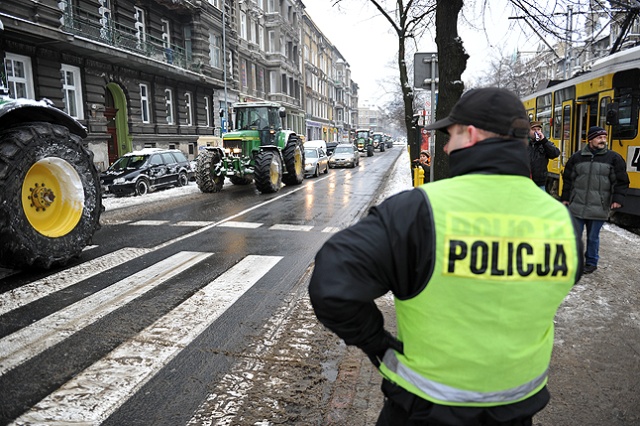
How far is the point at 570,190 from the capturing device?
6137 millimetres

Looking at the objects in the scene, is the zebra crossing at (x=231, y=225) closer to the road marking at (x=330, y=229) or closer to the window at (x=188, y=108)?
the road marking at (x=330, y=229)

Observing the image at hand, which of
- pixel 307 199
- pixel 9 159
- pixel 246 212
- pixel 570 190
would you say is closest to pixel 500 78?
pixel 307 199

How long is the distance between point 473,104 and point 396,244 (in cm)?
54

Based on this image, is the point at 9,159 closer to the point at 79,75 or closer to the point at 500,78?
the point at 79,75

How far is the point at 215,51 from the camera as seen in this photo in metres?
32.9

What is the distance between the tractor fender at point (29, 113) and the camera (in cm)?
558

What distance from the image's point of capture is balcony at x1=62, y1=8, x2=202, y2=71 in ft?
63.1

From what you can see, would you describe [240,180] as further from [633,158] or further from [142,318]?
[142,318]

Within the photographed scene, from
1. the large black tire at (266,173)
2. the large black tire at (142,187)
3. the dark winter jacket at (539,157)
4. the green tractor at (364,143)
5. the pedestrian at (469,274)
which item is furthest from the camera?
the green tractor at (364,143)

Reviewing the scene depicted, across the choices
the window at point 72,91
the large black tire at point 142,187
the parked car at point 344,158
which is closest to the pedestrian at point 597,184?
the large black tire at point 142,187

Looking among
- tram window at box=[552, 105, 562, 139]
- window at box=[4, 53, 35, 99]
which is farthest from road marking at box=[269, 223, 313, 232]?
window at box=[4, 53, 35, 99]

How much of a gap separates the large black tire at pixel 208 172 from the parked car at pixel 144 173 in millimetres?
1527

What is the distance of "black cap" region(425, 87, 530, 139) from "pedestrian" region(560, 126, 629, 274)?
15.9 feet

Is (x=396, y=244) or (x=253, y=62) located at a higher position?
(x=253, y=62)
